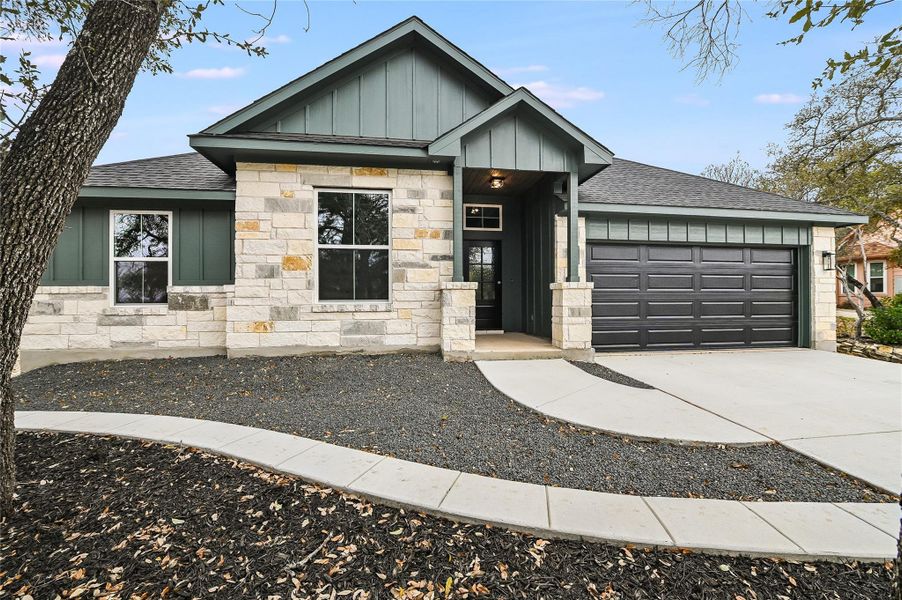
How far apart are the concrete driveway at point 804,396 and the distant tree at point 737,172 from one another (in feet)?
57.0

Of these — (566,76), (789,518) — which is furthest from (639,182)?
(789,518)

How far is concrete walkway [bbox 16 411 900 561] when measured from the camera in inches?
74.0

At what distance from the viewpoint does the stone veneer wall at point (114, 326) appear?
5883 millimetres

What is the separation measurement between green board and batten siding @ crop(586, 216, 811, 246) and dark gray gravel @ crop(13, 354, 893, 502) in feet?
12.7

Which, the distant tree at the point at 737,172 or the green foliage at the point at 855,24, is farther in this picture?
the distant tree at the point at 737,172

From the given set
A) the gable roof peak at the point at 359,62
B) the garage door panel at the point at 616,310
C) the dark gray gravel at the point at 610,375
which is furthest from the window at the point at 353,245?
the garage door panel at the point at 616,310

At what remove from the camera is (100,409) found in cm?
380

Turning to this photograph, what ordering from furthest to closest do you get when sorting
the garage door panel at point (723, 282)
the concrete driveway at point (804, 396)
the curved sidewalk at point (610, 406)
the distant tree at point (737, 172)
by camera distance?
the distant tree at point (737, 172) → the garage door panel at point (723, 282) → the curved sidewalk at point (610, 406) → the concrete driveway at point (804, 396)

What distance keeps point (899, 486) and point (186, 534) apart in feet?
14.0

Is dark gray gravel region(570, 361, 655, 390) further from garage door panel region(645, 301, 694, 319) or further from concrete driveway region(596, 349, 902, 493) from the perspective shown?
garage door panel region(645, 301, 694, 319)

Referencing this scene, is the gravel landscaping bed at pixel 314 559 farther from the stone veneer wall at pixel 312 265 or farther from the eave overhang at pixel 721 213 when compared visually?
the eave overhang at pixel 721 213

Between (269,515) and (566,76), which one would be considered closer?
(269,515)

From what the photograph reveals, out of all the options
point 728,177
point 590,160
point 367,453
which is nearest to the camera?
point 367,453

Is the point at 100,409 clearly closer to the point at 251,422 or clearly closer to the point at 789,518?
the point at 251,422
